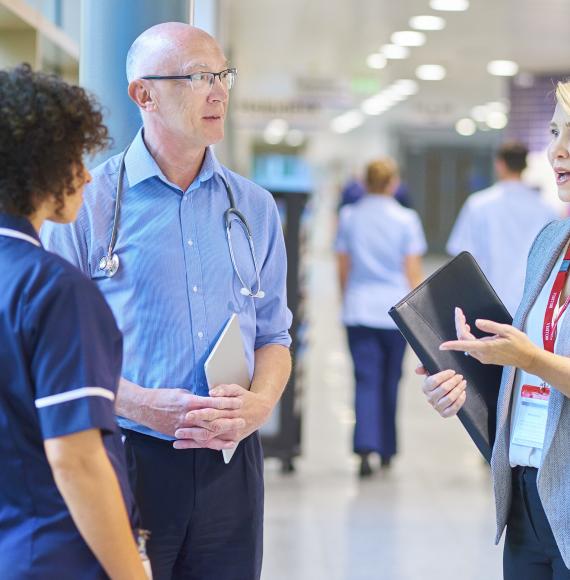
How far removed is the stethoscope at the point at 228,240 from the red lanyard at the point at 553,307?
1.98 ft

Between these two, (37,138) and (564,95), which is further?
(564,95)

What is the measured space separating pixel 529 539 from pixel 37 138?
1.34m

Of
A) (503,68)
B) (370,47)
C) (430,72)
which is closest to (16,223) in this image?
(370,47)

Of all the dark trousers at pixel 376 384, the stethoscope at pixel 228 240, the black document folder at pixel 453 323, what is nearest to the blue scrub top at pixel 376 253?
the dark trousers at pixel 376 384

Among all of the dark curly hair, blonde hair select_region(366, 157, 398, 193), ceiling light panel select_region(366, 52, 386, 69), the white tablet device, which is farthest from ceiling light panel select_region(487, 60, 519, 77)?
the dark curly hair

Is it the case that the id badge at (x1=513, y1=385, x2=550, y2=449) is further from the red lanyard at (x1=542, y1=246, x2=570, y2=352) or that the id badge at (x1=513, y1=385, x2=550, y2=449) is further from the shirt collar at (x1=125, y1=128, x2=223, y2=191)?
the shirt collar at (x1=125, y1=128, x2=223, y2=191)

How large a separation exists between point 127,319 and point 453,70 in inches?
523

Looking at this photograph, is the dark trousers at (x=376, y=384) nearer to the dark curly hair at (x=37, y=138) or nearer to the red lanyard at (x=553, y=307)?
the red lanyard at (x=553, y=307)

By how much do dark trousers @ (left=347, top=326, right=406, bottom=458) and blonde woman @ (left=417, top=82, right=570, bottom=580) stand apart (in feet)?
12.5

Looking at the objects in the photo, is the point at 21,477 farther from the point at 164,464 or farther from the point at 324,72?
the point at 324,72

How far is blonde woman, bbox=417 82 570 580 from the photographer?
81.9 inches

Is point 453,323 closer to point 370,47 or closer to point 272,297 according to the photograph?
point 272,297

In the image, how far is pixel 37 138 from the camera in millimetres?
1540

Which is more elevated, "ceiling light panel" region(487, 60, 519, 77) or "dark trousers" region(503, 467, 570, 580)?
"ceiling light panel" region(487, 60, 519, 77)
